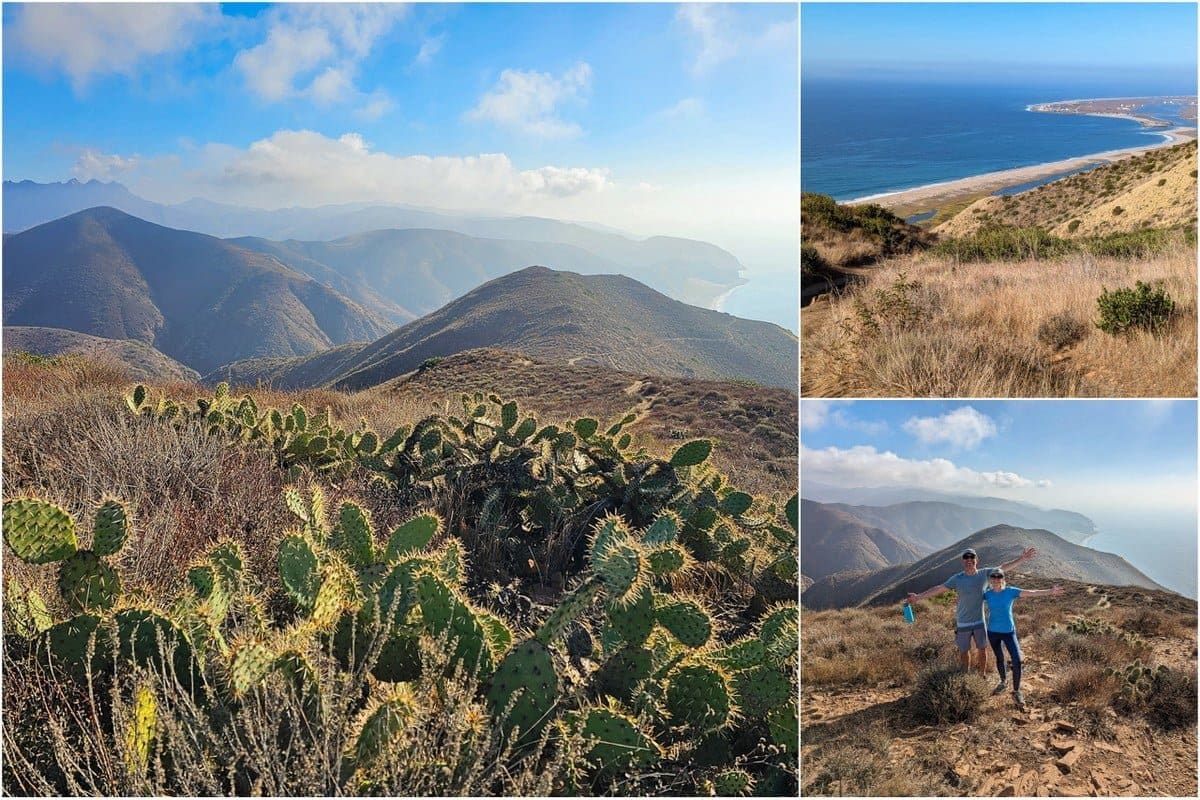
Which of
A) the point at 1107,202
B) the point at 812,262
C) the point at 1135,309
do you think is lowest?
the point at 1135,309

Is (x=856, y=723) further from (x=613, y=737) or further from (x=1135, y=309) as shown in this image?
(x=1135, y=309)

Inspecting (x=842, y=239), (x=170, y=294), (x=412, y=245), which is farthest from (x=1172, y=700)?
(x=412, y=245)

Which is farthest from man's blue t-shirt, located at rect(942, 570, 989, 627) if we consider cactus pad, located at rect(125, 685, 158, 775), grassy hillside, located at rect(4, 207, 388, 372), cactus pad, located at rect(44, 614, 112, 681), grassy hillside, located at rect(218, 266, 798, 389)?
grassy hillside, located at rect(4, 207, 388, 372)

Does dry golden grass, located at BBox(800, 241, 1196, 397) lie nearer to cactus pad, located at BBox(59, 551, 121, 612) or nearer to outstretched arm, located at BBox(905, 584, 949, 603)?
outstretched arm, located at BBox(905, 584, 949, 603)

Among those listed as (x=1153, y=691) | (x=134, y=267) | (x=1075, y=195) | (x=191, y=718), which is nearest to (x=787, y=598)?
(x=1153, y=691)

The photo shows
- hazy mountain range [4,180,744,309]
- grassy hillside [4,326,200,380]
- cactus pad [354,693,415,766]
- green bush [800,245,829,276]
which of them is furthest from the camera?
hazy mountain range [4,180,744,309]

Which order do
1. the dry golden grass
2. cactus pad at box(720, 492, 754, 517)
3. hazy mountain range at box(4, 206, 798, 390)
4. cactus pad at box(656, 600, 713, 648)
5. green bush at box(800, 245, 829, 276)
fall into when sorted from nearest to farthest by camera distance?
cactus pad at box(656, 600, 713, 648)
the dry golden grass
cactus pad at box(720, 492, 754, 517)
green bush at box(800, 245, 829, 276)
hazy mountain range at box(4, 206, 798, 390)
